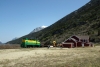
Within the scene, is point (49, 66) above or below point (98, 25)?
below

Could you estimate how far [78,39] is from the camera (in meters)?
87.3

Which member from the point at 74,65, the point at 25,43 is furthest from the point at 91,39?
the point at 74,65

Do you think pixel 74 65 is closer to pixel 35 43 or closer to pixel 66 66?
pixel 66 66

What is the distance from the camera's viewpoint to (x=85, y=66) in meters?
23.0

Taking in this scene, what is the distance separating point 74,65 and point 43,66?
3.68 metres

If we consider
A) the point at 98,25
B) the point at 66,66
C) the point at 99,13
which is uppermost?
the point at 99,13

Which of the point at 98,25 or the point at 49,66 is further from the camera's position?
the point at 98,25

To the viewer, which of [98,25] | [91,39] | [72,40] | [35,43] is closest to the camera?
[35,43]

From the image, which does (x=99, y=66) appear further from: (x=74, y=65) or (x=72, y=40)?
(x=72, y=40)

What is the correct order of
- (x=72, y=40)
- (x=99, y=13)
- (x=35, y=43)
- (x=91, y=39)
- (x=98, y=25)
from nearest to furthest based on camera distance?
1. (x=35, y=43)
2. (x=72, y=40)
3. (x=91, y=39)
4. (x=98, y=25)
5. (x=99, y=13)

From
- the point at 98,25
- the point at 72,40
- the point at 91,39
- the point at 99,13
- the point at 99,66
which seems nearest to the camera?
the point at 99,66

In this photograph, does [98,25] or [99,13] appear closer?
[98,25]

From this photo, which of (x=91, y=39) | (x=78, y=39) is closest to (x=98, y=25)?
(x=91, y=39)

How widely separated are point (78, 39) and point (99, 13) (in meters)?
115
